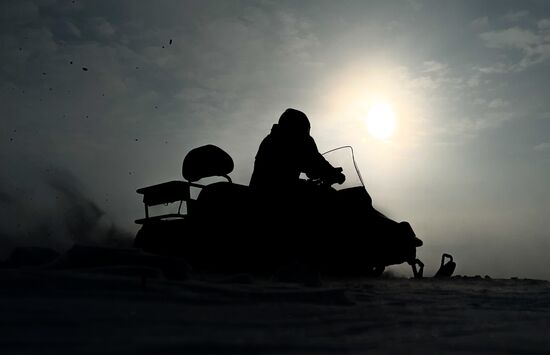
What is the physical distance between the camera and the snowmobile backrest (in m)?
6.48

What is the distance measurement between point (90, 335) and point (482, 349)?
1.31 metres

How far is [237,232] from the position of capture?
630 centimetres

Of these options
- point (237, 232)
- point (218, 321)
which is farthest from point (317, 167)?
point (218, 321)

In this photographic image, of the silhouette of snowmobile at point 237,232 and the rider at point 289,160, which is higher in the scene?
the rider at point 289,160

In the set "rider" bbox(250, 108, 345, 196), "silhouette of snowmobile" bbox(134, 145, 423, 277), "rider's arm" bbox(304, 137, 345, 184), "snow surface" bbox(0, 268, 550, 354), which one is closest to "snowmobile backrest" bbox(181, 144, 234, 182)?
"silhouette of snowmobile" bbox(134, 145, 423, 277)

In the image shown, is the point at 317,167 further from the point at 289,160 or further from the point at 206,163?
the point at 206,163

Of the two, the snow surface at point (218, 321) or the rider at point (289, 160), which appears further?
the rider at point (289, 160)

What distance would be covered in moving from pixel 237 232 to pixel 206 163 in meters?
0.87

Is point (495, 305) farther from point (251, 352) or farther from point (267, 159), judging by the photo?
point (267, 159)

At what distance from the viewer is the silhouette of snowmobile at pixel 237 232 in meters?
6.26

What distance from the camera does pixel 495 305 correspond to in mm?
3676

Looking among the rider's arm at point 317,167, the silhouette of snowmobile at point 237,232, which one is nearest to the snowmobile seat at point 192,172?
the silhouette of snowmobile at point 237,232

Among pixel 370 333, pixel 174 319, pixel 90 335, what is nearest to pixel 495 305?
pixel 370 333

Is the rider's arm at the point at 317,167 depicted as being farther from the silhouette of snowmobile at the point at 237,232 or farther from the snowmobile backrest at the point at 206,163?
the snowmobile backrest at the point at 206,163
